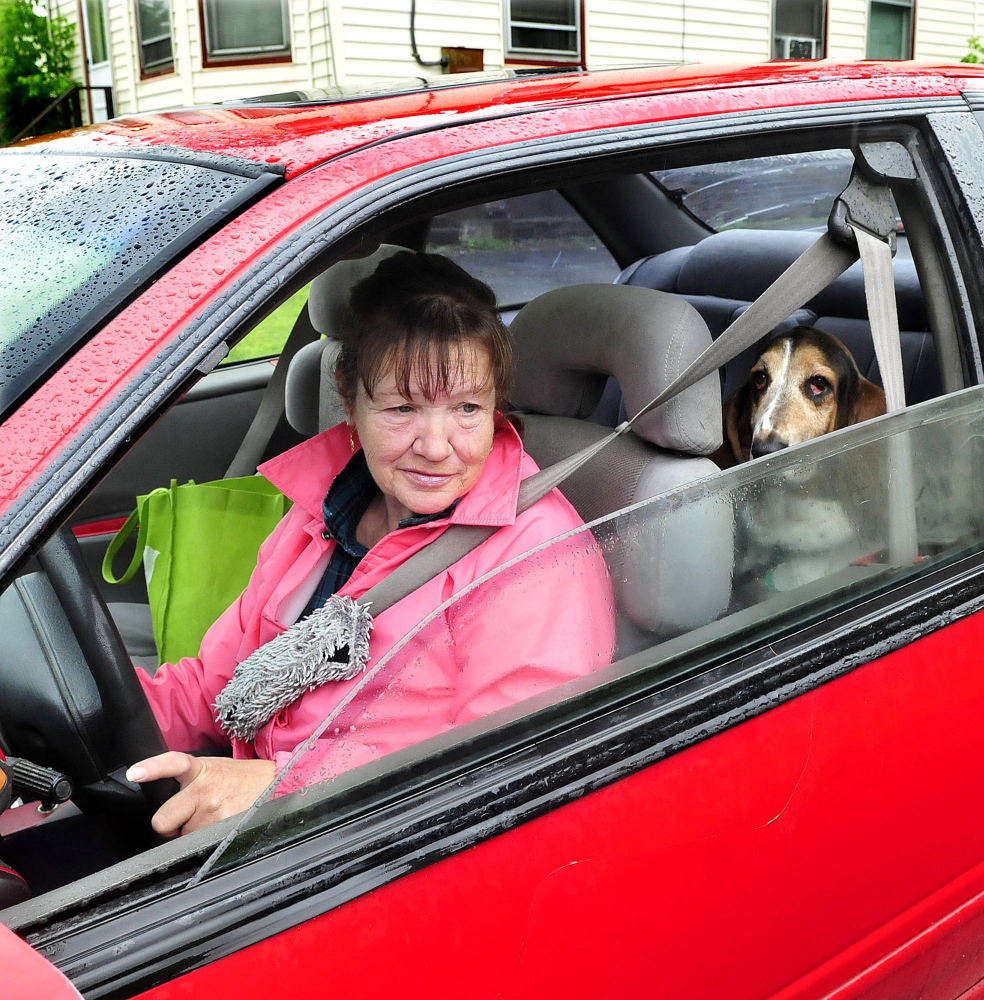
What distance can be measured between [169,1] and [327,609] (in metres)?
10.2

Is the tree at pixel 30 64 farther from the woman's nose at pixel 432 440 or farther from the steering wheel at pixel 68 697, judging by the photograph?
the steering wheel at pixel 68 697

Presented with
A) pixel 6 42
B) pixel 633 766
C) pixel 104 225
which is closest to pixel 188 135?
pixel 104 225

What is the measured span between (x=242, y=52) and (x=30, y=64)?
3.41 meters

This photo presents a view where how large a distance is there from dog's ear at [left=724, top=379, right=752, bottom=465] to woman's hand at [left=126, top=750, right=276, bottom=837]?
56.9 inches

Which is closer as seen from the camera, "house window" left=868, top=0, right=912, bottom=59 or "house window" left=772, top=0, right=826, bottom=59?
"house window" left=772, top=0, right=826, bottom=59

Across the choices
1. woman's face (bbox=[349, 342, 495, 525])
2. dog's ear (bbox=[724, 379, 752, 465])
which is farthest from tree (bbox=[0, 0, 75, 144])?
woman's face (bbox=[349, 342, 495, 525])

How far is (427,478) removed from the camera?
1637 millimetres

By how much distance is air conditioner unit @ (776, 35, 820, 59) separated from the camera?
452 inches

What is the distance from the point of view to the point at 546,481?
162 centimetres

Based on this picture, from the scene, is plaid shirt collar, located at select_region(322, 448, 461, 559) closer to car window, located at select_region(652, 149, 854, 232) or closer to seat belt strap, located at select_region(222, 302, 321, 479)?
seat belt strap, located at select_region(222, 302, 321, 479)

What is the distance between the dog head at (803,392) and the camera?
2199mm

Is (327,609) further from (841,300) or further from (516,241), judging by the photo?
(516,241)

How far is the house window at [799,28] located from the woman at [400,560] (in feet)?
36.2

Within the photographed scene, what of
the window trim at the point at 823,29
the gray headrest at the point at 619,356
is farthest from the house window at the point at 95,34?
the gray headrest at the point at 619,356
